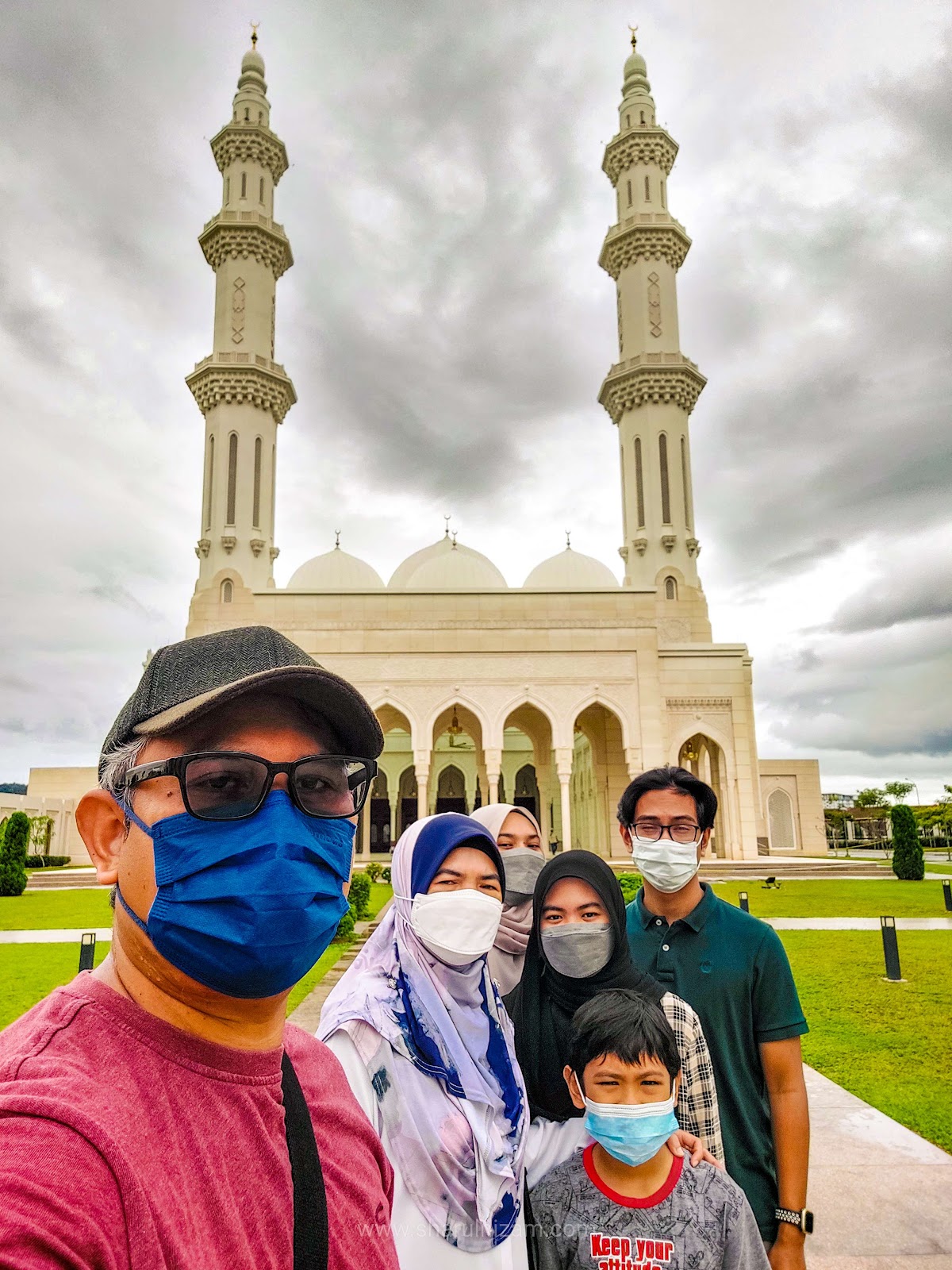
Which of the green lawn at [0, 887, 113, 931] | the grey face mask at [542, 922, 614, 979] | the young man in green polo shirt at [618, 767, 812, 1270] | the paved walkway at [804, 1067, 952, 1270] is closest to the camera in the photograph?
the young man in green polo shirt at [618, 767, 812, 1270]

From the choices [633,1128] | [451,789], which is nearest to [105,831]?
[633,1128]

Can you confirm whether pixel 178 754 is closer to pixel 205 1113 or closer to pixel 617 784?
pixel 205 1113

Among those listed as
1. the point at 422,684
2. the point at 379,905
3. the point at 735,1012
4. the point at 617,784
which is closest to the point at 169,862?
the point at 735,1012

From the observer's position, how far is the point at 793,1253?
2.08 metres

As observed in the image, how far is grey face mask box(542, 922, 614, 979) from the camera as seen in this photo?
228 centimetres

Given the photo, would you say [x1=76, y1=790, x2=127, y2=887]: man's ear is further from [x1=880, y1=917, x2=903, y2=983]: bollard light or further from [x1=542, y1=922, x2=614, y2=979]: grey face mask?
[x1=880, y1=917, x2=903, y2=983]: bollard light

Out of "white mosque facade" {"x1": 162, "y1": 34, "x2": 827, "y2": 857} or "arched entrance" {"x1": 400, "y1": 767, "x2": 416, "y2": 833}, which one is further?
"arched entrance" {"x1": 400, "y1": 767, "x2": 416, "y2": 833}

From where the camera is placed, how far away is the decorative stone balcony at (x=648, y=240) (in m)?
27.1

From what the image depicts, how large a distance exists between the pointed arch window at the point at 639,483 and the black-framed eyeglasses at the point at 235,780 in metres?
25.8

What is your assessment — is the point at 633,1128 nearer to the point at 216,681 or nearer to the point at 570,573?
the point at 216,681

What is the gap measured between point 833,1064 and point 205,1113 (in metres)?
5.36

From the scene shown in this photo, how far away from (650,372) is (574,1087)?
26555 millimetres

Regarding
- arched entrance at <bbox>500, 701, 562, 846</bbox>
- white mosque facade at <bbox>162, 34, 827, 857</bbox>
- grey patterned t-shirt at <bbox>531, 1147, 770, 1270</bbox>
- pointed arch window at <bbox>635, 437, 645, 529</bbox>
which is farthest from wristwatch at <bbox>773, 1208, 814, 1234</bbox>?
pointed arch window at <bbox>635, 437, 645, 529</bbox>

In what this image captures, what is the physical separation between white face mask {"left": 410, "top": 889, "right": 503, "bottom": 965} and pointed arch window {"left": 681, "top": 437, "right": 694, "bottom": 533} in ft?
82.0
